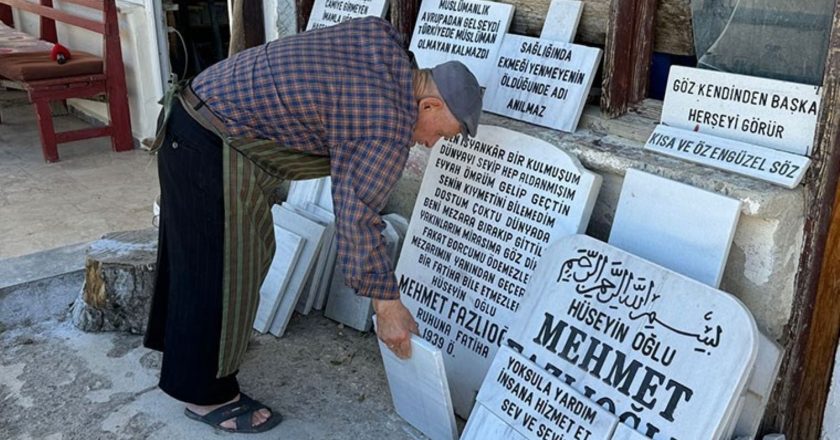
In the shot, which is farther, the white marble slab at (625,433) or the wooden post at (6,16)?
the wooden post at (6,16)

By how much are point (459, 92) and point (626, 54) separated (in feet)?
2.28

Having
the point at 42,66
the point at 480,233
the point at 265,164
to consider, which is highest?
the point at 265,164

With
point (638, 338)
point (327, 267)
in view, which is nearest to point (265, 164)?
point (327, 267)

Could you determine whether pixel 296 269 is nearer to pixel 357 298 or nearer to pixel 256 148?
pixel 357 298

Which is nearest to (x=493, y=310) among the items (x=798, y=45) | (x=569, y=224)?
(x=569, y=224)

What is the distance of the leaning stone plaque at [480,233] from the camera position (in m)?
2.46

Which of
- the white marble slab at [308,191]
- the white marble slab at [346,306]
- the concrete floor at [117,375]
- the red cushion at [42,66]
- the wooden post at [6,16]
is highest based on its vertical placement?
the white marble slab at [308,191]

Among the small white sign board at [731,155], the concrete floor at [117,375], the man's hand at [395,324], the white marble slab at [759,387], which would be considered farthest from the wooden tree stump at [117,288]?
the white marble slab at [759,387]

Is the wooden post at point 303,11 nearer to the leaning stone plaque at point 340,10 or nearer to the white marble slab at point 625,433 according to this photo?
the leaning stone plaque at point 340,10

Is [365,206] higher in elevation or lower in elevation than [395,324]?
higher

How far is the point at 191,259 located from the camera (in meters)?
2.41

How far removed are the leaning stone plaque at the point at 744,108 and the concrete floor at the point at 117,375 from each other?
132cm

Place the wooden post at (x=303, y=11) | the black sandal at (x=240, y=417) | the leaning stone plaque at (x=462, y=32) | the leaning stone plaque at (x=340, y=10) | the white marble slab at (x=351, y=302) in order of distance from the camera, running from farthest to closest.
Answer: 1. the wooden post at (x=303, y=11)
2. the leaning stone plaque at (x=340, y=10)
3. the white marble slab at (x=351, y=302)
4. the leaning stone plaque at (x=462, y=32)
5. the black sandal at (x=240, y=417)

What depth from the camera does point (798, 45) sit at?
7.03 ft
